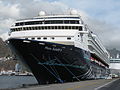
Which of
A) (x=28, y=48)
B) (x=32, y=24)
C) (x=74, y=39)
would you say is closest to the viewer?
(x=28, y=48)

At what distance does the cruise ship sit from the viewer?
3431cm

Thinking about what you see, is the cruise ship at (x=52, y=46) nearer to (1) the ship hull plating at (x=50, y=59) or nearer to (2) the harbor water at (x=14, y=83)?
(1) the ship hull plating at (x=50, y=59)

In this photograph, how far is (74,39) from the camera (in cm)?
3659

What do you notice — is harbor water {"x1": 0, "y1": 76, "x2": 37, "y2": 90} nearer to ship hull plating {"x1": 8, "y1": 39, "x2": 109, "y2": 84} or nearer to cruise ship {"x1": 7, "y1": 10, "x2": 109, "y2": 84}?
ship hull plating {"x1": 8, "y1": 39, "x2": 109, "y2": 84}

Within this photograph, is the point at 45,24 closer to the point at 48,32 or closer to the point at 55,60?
the point at 48,32

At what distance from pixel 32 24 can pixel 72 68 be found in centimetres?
907

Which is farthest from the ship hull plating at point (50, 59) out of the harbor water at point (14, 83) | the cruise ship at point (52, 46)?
the harbor water at point (14, 83)

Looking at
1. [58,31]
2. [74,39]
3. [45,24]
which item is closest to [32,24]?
[45,24]

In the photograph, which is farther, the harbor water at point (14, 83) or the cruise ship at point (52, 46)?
the harbor water at point (14, 83)

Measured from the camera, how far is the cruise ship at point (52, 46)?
1351 inches

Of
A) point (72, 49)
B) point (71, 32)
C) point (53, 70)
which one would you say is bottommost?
point (53, 70)

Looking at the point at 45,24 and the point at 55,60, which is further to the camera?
the point at 45,24

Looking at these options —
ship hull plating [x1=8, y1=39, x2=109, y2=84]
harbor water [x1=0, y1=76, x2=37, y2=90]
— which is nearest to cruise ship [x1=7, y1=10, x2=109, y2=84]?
ship hull plating [x1=8, y1=39, x2=109, y2=84]

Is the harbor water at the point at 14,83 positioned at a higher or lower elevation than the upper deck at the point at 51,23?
lower
